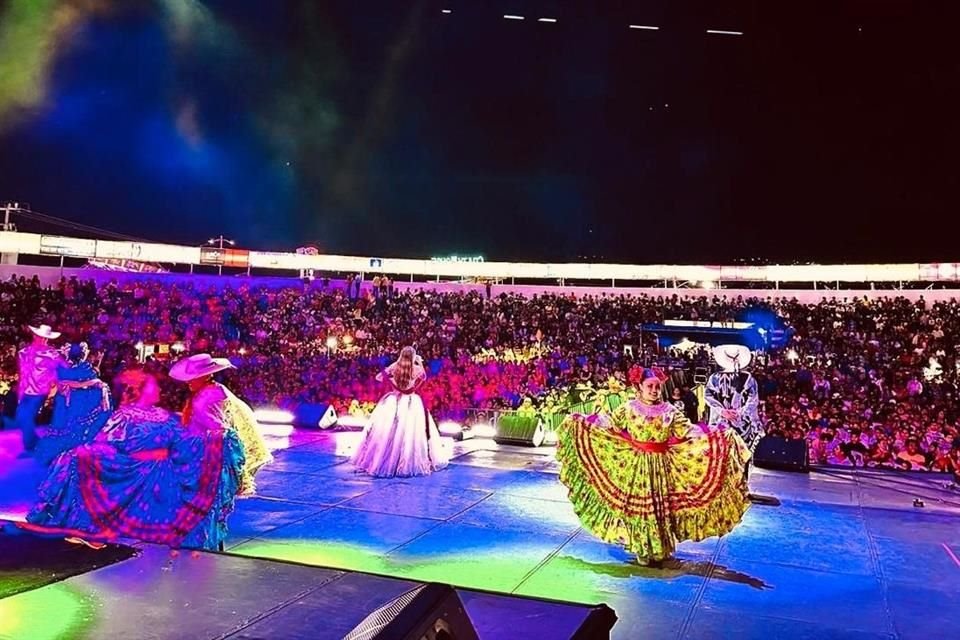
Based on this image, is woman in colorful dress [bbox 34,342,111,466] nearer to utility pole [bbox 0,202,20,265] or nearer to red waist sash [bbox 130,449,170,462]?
red waist sash [bbox 130,449,170,462]

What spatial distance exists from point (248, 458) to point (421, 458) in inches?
108

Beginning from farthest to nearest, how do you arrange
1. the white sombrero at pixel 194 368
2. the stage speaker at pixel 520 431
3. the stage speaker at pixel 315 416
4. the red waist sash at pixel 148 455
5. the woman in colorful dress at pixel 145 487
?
the stage speaker at pixel 315 416 < the stage speaker at pixel 520 431 < the white sombrero at pixel 194 368 < the red waist sash at pixel 148 455 < the woman in colorful dress at pixel 145 487

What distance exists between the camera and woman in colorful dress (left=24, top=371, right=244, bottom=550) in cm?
508

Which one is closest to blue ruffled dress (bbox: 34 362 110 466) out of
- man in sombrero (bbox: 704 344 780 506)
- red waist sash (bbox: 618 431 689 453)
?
red waist sash (bbox: 618 431 689 453)

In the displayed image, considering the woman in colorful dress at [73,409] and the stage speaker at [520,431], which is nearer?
the woman in colorful dress at [73,409]

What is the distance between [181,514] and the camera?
16.7 ft

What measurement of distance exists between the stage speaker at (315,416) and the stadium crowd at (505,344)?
4.04 feet

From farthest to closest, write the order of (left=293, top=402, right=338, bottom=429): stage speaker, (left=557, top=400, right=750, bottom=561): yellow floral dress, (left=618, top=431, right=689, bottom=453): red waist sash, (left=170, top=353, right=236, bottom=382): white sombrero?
(left=293, top=402, right=338, bottom=429): stage speaker
(left=170, top=353, right=236, bottom=382): white sombrero
(left=618, top=431, right=689, bottom=453): red waist sash
(left=557, top=400, right=750, bottom=561): yellow floral dress

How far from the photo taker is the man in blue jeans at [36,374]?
30.5 ft

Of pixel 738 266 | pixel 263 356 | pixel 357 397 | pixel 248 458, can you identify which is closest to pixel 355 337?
pixel 263 356

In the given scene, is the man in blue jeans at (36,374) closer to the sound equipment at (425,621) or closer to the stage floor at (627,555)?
the stage floor at (627,555)

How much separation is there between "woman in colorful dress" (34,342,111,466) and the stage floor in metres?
0.39

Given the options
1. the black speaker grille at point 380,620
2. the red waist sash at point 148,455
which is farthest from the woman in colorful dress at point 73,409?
the black speaker grille at point 380,620

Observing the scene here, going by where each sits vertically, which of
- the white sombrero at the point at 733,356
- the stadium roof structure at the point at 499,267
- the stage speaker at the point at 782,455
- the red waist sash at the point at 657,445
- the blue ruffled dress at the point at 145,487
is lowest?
the stage speaker at the point at 782,455
